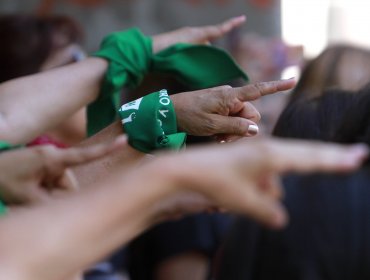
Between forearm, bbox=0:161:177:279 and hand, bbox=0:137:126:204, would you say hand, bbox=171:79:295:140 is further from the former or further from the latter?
forearm, bbox=0:161:177:279

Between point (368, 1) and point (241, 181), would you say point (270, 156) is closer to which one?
point (241, 181)

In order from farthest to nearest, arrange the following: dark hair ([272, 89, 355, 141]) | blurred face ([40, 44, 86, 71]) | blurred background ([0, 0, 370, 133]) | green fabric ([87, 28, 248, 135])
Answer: blurred background ([0, 0, 370, 133])
blurred face ([40, 44, 86, 71])
green fabric ([87, 28, 248, 135])
dark hair ([272, 89, 355, 141])

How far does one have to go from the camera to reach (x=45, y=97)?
55.2 inches

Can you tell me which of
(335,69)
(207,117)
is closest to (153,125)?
(207,117)

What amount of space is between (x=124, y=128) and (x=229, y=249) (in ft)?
1.54

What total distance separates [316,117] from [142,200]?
28.1 inches

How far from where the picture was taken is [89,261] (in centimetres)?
78

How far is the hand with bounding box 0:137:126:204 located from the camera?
0.87 m

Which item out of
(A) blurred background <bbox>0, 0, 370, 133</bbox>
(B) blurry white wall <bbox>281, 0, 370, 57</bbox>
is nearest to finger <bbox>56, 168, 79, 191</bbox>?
(A) blurred background <bbox>0, 0, 370, 133</bbox>

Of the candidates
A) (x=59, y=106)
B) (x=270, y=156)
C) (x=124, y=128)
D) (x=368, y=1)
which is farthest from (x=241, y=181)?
(x=368, y=1)

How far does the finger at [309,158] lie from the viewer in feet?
2.24

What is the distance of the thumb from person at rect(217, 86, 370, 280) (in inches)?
13.7

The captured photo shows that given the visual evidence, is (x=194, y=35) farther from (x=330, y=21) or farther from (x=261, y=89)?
(x=330, y=21)

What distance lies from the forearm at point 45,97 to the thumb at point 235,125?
0.33 metres
